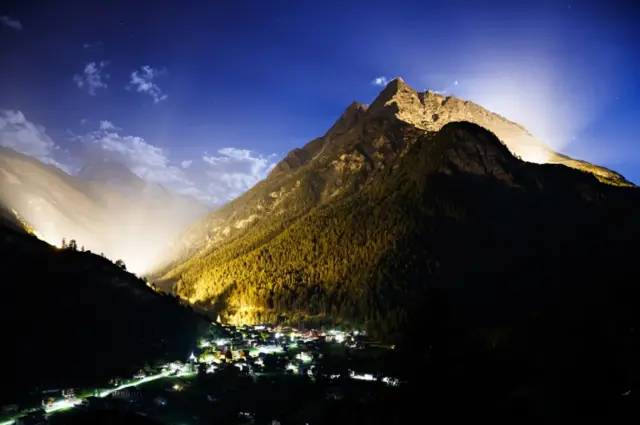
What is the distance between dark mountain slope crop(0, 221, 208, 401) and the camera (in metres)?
100

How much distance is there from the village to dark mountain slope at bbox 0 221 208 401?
556cm

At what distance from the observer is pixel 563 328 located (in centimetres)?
7288

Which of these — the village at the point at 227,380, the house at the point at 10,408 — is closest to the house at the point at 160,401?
the village at the point at 227,380

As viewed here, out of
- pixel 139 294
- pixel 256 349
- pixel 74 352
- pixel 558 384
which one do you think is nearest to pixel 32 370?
pixel 74 352

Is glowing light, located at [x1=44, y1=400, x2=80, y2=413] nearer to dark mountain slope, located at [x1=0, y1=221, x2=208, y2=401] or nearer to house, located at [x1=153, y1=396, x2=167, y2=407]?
dark mountain slope, located at [x1=0, y1=221, x2=208, y2=401]

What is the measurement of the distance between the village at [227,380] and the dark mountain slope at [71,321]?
18.2 feet

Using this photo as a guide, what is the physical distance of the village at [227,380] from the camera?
90.3 m

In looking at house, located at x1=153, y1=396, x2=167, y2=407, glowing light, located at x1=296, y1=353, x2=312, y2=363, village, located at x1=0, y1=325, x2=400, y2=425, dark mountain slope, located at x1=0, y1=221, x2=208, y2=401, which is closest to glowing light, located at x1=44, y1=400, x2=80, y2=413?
village, located at x1=0, y1=325, x2=400, y2=425

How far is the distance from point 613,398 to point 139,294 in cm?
13342

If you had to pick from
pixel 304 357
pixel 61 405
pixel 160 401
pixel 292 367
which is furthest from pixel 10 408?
pixel 304 357

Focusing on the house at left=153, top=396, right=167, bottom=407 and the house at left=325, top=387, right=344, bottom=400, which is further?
the house at left=325, top=387, right=344, bottom=400

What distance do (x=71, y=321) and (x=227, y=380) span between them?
4117 cm

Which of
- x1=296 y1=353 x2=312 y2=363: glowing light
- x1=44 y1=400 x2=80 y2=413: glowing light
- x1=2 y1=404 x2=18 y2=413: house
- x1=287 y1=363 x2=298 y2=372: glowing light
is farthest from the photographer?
x1=296 y1=353 x2=312 y2=363: glowing light

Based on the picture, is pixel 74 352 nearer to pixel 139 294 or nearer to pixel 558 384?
pixel 139 294
